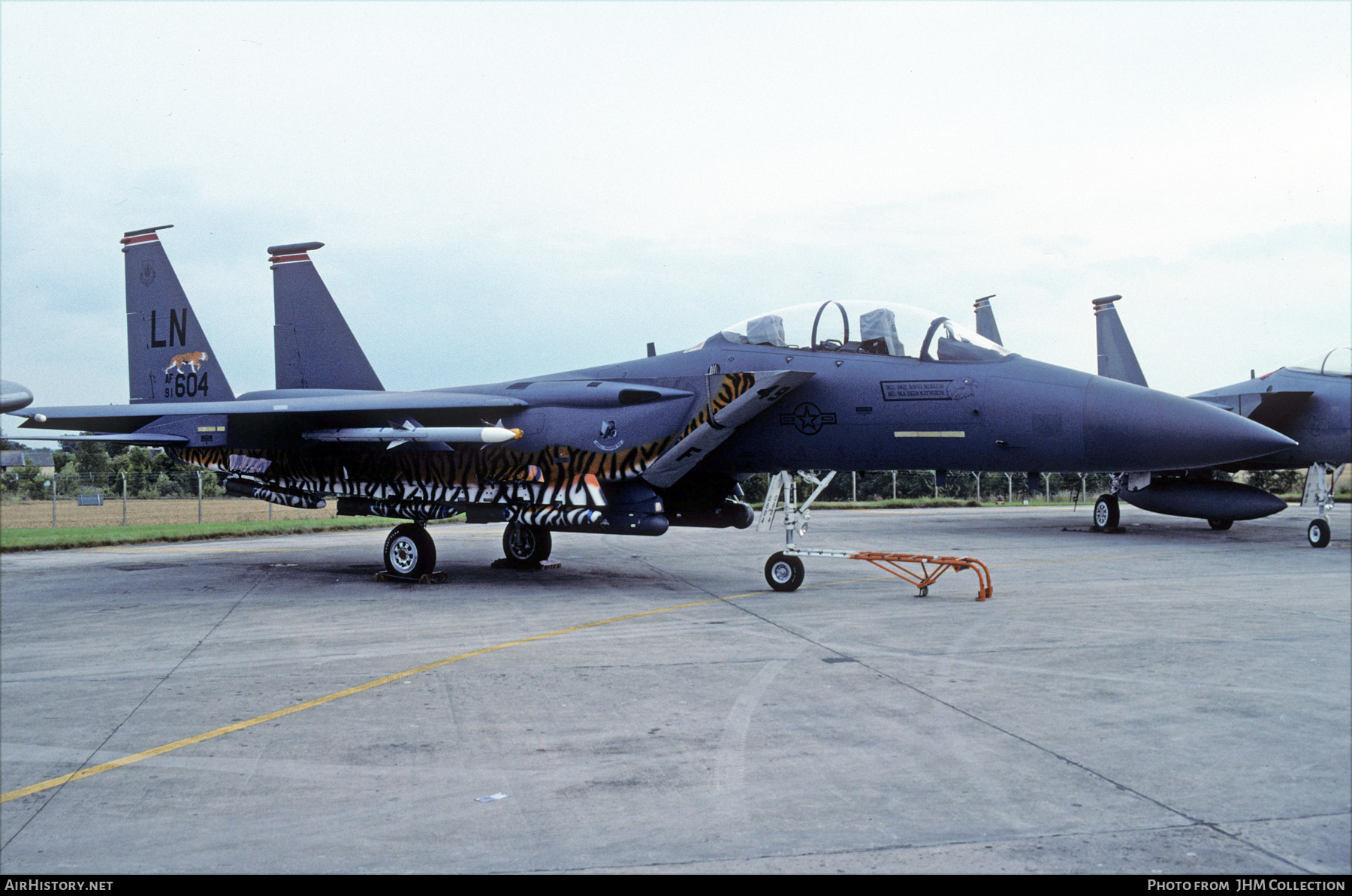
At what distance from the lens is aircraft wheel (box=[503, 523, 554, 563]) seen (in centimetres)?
1266

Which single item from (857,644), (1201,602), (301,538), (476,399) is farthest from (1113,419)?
(301,538)

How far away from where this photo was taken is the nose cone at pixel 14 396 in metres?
1.73

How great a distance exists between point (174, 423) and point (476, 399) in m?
3.64

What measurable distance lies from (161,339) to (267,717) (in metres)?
5.86

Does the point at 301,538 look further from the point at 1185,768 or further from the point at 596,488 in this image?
the point at 1185,768

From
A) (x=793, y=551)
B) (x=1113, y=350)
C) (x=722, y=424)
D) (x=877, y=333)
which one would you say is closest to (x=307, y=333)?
(x=722, y=424)

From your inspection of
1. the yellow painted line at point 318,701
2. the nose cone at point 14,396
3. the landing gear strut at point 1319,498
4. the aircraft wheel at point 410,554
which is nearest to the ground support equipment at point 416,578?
the aircraft wheel at point 410,554

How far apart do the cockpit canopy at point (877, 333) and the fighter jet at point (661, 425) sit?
0.02 metres

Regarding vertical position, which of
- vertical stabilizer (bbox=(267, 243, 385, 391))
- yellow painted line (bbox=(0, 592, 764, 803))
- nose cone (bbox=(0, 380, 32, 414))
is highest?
vertical stabilizer (bbox=(267, 243, 385, 391))

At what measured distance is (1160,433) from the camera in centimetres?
762

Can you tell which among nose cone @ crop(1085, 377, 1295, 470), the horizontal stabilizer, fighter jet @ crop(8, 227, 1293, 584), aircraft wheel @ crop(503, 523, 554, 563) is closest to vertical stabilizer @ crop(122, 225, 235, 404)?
fighter jet @ crop(8, 227, 1293, 584)

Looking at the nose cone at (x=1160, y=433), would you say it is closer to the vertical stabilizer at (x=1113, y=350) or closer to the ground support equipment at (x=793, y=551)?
the ground support equipment at (x=793, y=551)

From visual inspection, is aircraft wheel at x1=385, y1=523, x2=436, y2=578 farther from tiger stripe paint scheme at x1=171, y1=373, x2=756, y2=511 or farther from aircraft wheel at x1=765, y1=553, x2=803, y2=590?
aircraft wheel at x1=765, y1=553, x2=803, y2=590

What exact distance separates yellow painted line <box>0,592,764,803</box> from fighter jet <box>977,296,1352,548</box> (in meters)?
9.16
